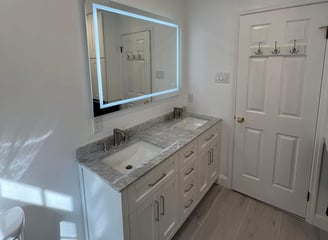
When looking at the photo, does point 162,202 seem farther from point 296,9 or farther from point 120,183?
point 296,9

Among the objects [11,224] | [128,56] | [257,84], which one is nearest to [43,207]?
[11,224]

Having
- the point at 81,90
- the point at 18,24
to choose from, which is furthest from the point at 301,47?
the point at 18,24

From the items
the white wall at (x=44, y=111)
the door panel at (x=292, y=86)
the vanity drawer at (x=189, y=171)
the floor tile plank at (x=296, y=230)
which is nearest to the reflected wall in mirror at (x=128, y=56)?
A: the white wall at (x=44, y=111)

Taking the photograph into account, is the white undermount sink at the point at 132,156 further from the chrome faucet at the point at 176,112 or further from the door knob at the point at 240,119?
the door knob at the point at 240,119

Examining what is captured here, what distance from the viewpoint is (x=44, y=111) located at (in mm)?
1279

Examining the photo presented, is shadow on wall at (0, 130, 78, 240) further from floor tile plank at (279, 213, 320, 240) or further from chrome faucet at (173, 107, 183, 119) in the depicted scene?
floor tile plank at (279, 213, 320, 240)

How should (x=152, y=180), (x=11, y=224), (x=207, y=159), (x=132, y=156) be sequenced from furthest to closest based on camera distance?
(x=207, y=159), (x=132, y=156), (x=152, y=180), (x=11, y=224)

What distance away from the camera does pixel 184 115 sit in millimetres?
2625

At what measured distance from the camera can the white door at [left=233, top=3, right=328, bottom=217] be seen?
1.78 m

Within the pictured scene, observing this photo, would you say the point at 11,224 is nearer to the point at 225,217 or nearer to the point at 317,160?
the point at 225,217

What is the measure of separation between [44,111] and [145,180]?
78 centimetres

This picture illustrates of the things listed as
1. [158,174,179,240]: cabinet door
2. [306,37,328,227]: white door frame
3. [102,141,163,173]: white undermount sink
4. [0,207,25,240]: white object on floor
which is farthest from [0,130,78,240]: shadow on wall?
[306,37,328,227]: white door frame

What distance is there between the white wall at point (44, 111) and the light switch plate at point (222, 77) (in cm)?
149

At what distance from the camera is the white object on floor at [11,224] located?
1.01 metres
